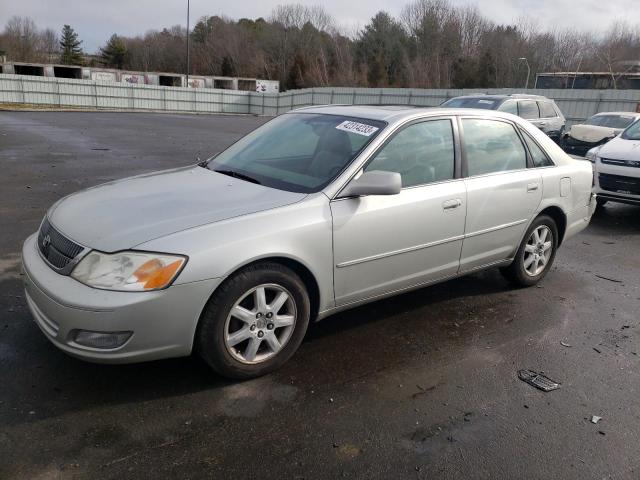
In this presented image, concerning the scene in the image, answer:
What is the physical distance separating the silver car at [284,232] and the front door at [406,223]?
0.4 inches

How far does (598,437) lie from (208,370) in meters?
2.20

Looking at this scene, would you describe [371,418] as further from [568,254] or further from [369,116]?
[568,254]

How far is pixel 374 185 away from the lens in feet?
11.0

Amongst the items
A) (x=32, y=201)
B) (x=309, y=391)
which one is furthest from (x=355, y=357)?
(x=32, y=201)

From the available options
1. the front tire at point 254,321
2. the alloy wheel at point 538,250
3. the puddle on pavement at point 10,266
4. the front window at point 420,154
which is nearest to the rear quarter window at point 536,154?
the alloy wheel at point 538,250

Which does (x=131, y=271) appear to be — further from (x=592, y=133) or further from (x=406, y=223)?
(x=592, y=133)

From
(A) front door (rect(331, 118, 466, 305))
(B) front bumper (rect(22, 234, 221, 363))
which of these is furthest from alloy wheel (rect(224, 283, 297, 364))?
(A) front door (rect(331, 118, 466, 305))

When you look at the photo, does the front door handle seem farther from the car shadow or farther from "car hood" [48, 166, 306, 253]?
the car shadow

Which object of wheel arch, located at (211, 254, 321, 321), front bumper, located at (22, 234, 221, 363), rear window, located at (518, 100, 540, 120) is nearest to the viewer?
front bumper, located at (22, 234, 221, 363)

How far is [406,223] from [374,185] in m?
0.48

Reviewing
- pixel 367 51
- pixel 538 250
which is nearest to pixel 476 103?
pixel 538 250

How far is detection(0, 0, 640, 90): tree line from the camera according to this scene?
60938mm

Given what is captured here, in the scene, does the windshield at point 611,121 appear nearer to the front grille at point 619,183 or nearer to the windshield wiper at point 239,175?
the front grille at point 619,183

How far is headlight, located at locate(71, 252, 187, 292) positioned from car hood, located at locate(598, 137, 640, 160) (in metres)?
7.56
